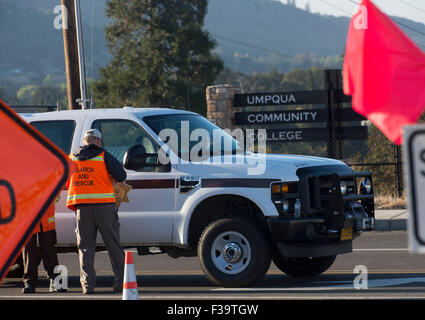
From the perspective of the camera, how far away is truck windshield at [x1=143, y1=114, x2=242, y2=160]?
398 inches

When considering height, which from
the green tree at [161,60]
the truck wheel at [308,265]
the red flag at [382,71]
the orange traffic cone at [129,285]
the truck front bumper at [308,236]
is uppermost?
the green tree at [161,60]

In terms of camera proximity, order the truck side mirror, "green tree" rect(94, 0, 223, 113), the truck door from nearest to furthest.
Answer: the truck side mirror, the truck door, "green tree" rect(94, 0, 223, 113)

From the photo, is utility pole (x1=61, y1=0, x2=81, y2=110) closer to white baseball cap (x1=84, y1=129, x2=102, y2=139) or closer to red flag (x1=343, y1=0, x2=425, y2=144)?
white baseball cap (x1=84, y1=129, x2=102, y2=139)

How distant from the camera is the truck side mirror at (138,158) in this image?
9.73 metres

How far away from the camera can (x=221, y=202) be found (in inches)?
396

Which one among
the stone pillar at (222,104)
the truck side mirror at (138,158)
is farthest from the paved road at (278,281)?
the stone pillar at (222,104)

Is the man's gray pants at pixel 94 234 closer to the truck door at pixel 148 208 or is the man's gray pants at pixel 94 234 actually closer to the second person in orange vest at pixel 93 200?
the second person in orange vest at pixel 93 200

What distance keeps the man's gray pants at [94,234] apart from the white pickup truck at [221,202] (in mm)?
370

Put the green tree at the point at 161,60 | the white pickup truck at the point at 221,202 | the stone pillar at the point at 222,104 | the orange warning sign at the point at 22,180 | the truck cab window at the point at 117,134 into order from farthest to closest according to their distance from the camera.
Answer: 1. the green tree at the point at 161,60
2. the stone pillar at the point at 222,104
3. the truck cab window at the point at 117,134
4. the white pickup truck at the point at 221,202
5. the orange warning sign at the point at 22,180

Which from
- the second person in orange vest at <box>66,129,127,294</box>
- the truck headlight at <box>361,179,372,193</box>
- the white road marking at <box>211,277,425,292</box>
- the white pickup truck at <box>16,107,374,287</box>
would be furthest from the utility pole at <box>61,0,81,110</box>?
the white road marking at <box>211,277,425,292</box>

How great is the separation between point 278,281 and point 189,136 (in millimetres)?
1962

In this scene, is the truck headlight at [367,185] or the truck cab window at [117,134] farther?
the truck cab window at [117,134]

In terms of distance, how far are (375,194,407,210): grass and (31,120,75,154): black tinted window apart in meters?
9.45

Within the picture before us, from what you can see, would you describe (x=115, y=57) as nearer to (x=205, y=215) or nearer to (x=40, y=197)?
(x=205, y=215)
